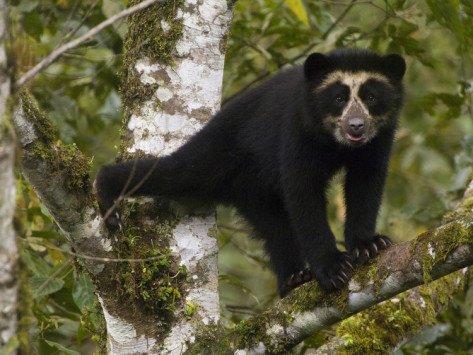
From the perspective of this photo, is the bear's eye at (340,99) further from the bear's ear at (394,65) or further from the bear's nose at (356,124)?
the bear's ear at (394,65)

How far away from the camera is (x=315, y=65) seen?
543cm

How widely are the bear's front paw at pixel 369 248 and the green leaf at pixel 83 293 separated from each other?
174 cm

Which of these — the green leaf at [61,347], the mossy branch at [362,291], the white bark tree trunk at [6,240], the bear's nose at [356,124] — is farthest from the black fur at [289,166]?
the white bark tree trunk at [6,240]

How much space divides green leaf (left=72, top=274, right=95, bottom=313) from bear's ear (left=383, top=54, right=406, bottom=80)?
8.20 feet

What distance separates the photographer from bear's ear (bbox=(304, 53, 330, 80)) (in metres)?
5.38

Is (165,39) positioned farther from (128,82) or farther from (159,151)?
(159,151)

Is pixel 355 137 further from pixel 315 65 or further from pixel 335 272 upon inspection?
pixel 335 272

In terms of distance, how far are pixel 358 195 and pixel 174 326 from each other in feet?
5.34

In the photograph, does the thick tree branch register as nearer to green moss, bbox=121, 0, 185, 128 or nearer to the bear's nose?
green moss, bbox=121, 0, 185, 128

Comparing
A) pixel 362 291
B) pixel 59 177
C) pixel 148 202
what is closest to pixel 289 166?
pixel 148 202

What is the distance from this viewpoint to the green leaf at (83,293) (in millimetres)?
5273

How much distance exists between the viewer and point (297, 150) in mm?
5312

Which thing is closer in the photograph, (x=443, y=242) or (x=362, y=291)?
(x=443, y=242)

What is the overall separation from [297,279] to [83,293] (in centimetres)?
151
